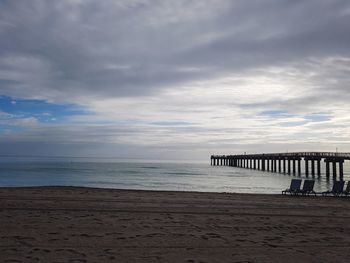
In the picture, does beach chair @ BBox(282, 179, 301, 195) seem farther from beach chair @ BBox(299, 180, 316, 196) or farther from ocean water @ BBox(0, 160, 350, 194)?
ocean water @ BBox(0, 160, 350, 194)

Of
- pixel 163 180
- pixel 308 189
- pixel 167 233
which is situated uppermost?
pixel 308 189

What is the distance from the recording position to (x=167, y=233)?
23.8 feet

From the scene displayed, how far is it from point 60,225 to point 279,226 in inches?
191

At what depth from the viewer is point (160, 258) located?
5.54 m

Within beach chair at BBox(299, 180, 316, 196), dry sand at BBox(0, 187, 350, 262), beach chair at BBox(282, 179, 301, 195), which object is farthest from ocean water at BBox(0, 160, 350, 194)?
dry sand at BBox(0, 187, 350, 262)

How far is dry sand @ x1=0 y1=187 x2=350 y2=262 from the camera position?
572 cm

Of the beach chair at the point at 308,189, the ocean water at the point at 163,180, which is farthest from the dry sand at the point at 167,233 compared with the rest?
the ocean water at the point at 163,180

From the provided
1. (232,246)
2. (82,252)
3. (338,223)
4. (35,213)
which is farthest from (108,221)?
(338,223)

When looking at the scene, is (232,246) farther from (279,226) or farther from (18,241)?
(18,241)

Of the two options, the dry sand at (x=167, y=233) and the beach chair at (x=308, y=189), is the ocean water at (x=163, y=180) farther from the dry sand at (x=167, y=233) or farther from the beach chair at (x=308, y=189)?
the dry sand at (x=167, y=233)

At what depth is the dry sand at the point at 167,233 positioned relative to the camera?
18.8 feet

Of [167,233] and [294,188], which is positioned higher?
[294,188]

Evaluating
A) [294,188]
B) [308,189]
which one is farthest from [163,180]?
[308,189]

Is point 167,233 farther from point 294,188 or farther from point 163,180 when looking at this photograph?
point 163,180
